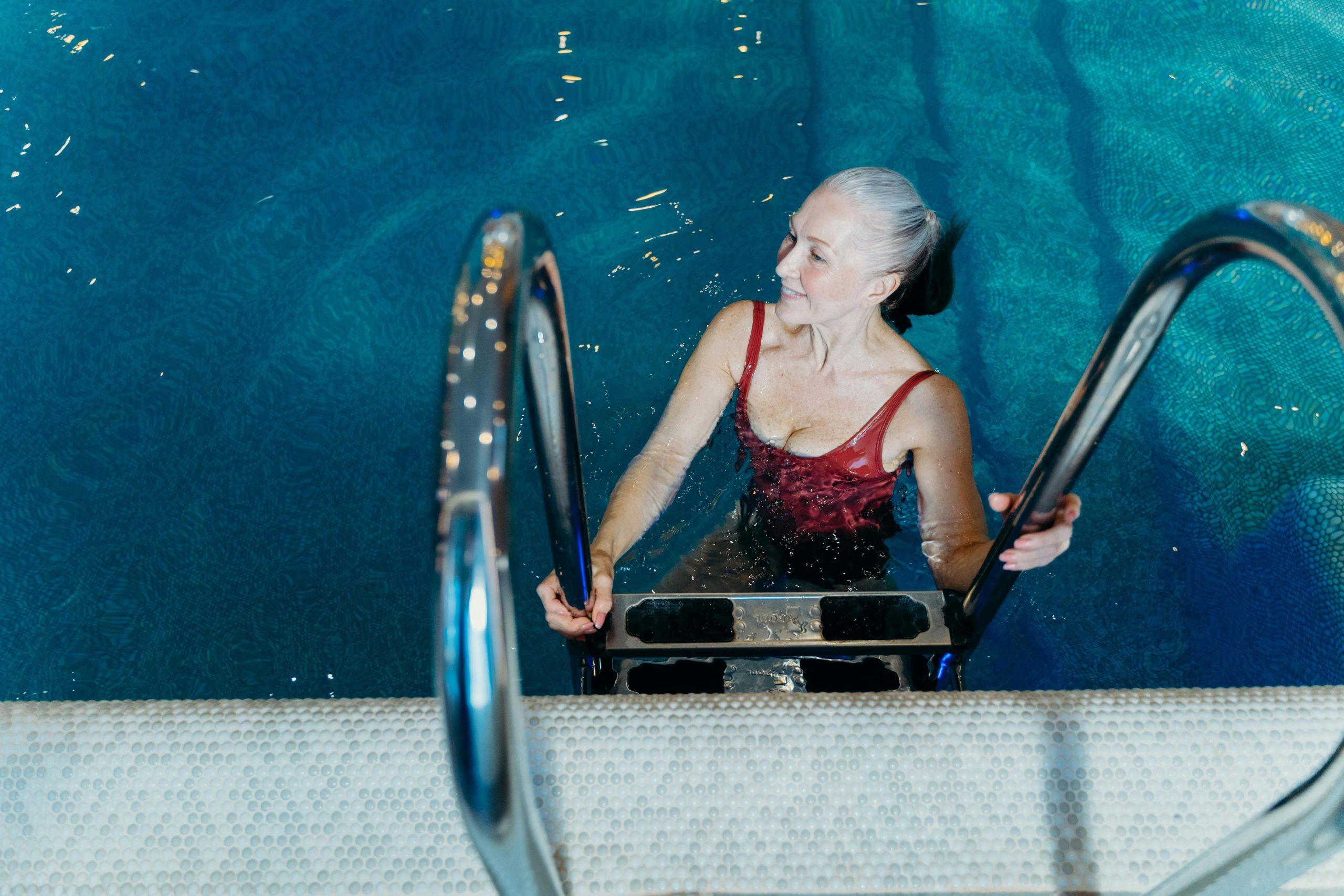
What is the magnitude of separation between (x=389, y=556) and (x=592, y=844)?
1.89 metres

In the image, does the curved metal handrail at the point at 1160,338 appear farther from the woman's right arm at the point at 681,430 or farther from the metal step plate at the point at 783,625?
the woman's right arm at the point at 681,430

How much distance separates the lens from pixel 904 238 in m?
2.05

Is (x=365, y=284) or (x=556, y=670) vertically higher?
(x=365, y=284)

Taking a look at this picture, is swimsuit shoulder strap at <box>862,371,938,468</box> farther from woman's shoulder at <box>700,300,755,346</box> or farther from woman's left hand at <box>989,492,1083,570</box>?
woman's left hand at <box>989,492,1083,570</box>

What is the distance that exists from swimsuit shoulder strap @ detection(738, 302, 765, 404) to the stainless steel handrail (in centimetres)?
159

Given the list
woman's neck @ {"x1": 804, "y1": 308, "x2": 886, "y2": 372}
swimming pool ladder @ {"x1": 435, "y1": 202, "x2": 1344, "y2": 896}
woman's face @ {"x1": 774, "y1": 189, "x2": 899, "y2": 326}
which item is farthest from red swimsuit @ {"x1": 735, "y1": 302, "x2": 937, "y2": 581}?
swimming pool ladder @ {"x1": 435, "y1": 202, "x2": 1344, "y2": 896}

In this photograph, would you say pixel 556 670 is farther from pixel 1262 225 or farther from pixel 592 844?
pixel 1262 225

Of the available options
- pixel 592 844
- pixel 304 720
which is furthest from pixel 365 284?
pixel 592 844

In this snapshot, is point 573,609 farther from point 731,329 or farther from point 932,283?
point 932,283

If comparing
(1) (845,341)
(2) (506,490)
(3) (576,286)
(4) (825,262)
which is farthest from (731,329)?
(2) (506,490)

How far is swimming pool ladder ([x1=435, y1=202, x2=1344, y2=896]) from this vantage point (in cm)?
66

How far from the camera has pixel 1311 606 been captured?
2.32m

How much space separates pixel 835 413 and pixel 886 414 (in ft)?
0.47

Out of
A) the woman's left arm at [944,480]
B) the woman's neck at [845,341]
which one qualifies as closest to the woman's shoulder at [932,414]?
the woman's left arm at [944,480]
